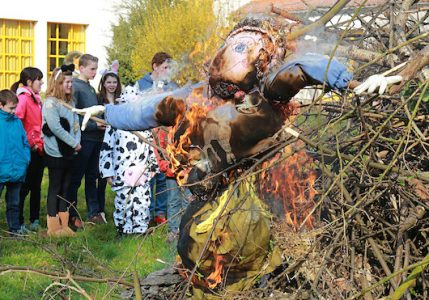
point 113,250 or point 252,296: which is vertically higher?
point 252,296

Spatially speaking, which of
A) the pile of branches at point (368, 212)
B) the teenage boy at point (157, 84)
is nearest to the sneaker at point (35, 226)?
the teenage boy at point (157, 84)

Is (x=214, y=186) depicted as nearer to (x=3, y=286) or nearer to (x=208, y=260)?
(x=208, y=260)

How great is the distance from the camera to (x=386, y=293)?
3.58 meters

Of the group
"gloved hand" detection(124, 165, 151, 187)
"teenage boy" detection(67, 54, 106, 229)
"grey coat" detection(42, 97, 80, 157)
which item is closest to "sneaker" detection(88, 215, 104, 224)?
"teenage boy" detection(67, 54, 106, 229)

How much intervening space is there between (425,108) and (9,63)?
20938 mm

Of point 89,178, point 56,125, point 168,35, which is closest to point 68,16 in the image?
point 168,35

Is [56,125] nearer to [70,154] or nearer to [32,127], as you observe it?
[70,154]

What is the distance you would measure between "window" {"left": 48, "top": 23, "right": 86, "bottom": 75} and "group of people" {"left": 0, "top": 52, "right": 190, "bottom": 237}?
1573 centimetres

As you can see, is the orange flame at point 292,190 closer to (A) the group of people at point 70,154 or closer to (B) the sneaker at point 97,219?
(A) the group of people at point 70,154

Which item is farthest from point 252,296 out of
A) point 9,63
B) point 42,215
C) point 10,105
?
point 9,63

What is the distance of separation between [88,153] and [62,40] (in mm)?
16048

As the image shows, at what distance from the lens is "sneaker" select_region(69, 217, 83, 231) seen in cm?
781

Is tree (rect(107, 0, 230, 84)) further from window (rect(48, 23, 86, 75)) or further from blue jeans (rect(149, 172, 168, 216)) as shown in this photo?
blue jeans (rect(149, 172, 168, 216))

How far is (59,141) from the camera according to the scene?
7.50 meters
